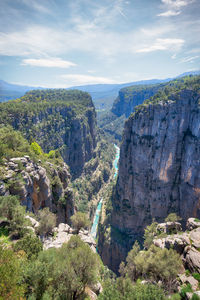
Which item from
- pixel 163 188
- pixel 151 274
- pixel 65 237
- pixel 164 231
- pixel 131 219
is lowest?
pixel 131 219

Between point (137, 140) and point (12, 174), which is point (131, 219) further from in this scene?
point (12, 174)

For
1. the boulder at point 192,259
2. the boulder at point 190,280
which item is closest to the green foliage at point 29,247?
the boulder at point 190,280

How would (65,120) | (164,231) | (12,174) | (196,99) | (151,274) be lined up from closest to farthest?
1. (151,274)
2. (12,174)
3. (164,231)
4. (196,99)
5. (65,120)

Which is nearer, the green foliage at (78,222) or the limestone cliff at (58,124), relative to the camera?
the green foliage at (78,222)

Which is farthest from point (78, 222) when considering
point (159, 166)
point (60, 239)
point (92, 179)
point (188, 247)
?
point (92, 179)

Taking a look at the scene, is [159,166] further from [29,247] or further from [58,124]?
[58,124]

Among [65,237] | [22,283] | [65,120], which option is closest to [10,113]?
[65,120]

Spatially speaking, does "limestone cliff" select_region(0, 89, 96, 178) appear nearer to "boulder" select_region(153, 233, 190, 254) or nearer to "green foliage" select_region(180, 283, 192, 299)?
"boulder" select_region(153, 233, 190, 254)

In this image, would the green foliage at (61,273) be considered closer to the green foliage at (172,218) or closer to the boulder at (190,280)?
the boulder at (190,280)
